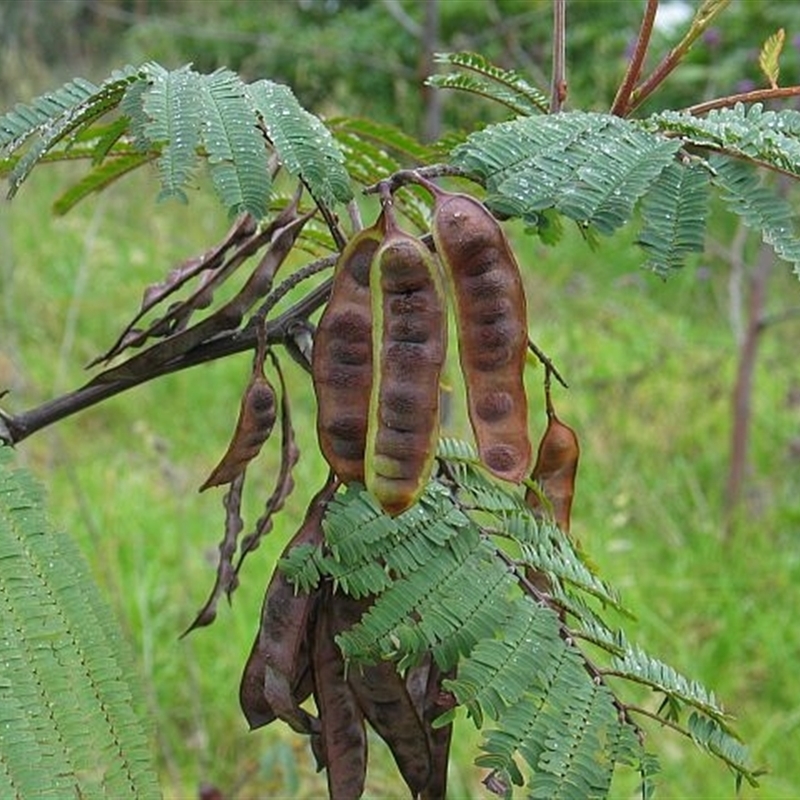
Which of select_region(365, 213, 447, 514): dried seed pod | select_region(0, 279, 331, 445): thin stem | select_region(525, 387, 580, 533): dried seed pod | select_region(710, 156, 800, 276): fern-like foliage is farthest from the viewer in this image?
select_region(525, 387, 580, 533): dried seed pod

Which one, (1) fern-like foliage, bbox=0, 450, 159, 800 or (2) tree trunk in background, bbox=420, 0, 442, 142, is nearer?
(1) fern-like foliage, bbox=0, 450, 159, 800

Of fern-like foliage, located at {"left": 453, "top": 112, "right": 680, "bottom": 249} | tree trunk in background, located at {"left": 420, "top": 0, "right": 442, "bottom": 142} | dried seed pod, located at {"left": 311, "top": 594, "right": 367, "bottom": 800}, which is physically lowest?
tree trunk in background, located at {"left": 420, "top": 0, "right": 442, "bottom": 142}

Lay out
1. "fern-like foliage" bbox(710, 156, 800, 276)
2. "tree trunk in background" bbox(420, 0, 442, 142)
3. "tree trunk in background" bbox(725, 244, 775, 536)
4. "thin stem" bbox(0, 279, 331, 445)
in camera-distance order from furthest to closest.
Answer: "tree trunk in background" bbox(725, 244, 775, 536)
"tree trunk in background" bbox(420, 0, 442, 142)
"thin stem" bbox(0, 279, 331, 445)
"fern-like foliage" bbox(710, 156, 800, 276)

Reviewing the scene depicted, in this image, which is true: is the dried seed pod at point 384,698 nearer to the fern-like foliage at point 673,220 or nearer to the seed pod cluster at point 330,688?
the seed pod cluster at point 330,688

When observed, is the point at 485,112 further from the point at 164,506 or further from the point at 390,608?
the point at 390,608

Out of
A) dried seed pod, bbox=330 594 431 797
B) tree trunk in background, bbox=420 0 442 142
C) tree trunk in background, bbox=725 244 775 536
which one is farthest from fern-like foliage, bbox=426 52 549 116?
tree trunk in background, bbox=725 244 775 536

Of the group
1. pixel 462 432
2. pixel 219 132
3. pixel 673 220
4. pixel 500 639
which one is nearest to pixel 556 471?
pixel 500 639

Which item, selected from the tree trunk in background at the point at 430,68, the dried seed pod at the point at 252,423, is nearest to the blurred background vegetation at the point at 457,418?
the tree trunk in background at the point at 430,68

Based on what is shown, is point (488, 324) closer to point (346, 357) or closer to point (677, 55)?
point (346, 357)

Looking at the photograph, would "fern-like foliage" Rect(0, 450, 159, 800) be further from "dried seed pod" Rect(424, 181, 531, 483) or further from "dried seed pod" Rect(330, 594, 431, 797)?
"dried seed pod" Rect(424, 181, 531, 483)
